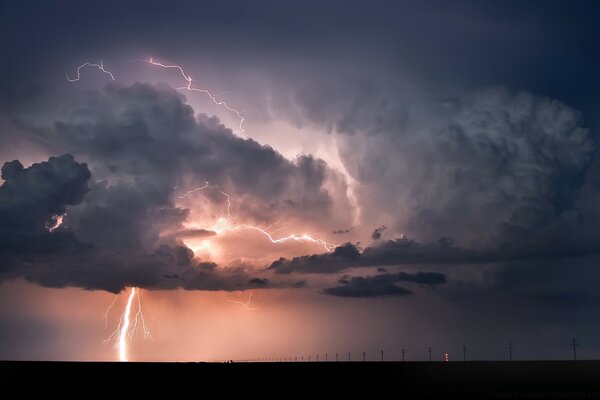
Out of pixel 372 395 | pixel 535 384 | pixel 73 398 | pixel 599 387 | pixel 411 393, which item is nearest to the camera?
pixel 73 398

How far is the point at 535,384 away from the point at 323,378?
36.9 meters

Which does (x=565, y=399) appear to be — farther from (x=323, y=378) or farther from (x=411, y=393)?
(x=323, y=378)

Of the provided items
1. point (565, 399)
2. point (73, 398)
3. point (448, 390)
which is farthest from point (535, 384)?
point (73, 398)

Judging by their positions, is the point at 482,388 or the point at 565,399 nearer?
the point at 565,399

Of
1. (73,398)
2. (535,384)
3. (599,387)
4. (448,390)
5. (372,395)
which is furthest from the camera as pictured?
(535,384)

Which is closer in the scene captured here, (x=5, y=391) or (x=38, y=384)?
(x=5, y=391)

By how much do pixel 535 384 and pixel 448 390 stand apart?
27.3m

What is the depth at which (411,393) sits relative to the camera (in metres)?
93.6

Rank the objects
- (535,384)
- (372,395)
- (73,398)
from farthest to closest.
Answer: (535,384) < (372,395) < (73,398)

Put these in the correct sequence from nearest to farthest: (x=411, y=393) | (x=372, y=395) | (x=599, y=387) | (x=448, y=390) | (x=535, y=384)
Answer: (x=372, y=395), (x=411, y=393), (x=448, y=390), (x=599, y=387), (x=535, y=384)

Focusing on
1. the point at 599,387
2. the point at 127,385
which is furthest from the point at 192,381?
the point at 599,387

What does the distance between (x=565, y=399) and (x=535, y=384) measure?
1432 inches

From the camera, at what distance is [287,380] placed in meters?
115

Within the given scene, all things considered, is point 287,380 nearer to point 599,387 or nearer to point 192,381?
point 192,381
